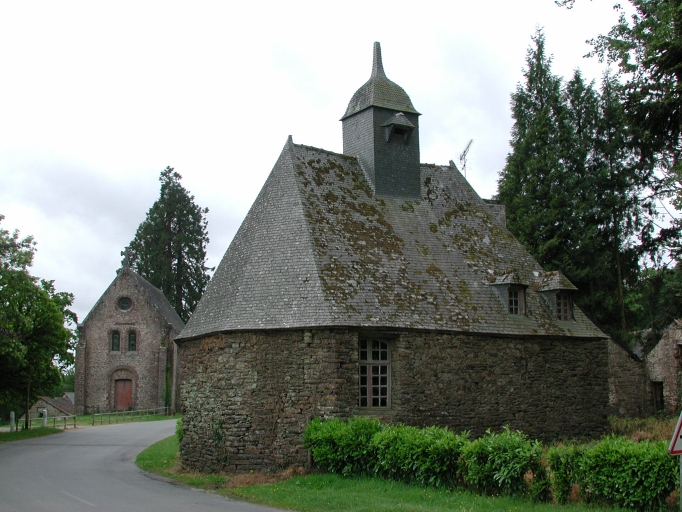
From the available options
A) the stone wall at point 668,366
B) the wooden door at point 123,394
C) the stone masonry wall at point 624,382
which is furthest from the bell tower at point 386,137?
the wooden door at point 123,394

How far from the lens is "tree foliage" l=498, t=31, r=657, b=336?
2953cm

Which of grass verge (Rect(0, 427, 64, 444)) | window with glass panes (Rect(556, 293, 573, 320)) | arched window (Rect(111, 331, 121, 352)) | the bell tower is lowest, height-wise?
grass verge (Rect(0, 427, 64, 444))

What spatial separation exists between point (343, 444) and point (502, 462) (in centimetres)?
410

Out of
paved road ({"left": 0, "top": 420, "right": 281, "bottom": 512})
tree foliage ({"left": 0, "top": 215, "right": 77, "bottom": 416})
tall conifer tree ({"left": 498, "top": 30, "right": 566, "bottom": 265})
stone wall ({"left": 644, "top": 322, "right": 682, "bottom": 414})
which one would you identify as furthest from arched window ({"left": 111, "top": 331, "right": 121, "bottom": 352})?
stone wall ({"left": 644, "top": 322, "right": 682, "bottom": 414})

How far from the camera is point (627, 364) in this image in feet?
92.8

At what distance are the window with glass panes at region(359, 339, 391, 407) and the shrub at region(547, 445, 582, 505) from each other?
665cm

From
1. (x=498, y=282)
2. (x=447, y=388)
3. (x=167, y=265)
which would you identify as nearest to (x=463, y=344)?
(x=447, y=388)

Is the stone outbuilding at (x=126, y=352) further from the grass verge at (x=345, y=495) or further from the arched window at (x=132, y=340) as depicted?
the grass verge at (x=345, y=495)

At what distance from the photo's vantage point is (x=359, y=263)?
18844 millimetres

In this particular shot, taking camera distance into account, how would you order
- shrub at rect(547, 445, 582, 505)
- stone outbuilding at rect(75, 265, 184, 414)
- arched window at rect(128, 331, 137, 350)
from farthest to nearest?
arched window at rect(128, 331, 137, 350)
stone outbuilding at rect(75, 265, 184, 414)
shrub at rect(547, 445, 582, 505)

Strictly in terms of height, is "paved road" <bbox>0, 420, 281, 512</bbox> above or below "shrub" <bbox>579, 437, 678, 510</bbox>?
below

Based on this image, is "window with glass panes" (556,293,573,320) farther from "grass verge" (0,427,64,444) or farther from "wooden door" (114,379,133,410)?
"wooden door" (114,379,133,410)

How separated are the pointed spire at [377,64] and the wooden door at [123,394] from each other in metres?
28.5

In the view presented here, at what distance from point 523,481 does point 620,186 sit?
2181 centimetres
